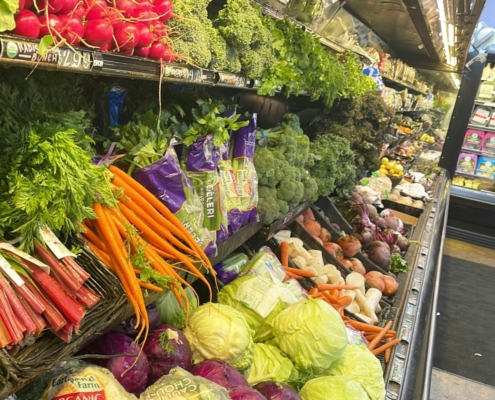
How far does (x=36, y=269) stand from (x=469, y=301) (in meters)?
5.56

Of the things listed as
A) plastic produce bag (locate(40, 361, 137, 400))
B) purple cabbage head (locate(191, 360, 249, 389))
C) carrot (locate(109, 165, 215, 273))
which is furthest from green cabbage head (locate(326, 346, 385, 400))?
plastic produce bag (locate(40, 361, 137, 400))

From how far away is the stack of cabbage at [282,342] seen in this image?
1.95 m

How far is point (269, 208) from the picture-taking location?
8.81ft

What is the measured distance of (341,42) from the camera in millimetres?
4770

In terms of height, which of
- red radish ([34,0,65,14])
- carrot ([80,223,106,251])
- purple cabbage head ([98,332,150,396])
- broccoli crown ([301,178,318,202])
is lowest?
purple cabbage head ([98,332,150,396])

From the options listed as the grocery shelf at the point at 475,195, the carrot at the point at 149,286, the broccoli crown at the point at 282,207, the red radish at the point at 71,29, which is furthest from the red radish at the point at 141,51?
the grocery shelf at the point at 475,195

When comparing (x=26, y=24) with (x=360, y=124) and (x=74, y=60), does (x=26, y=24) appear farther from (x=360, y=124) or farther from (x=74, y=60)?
(x=360, y=124)

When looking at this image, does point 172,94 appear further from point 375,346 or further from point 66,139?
point 375,346

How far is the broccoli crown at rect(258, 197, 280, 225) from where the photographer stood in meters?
2.67

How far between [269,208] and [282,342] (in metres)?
0.76

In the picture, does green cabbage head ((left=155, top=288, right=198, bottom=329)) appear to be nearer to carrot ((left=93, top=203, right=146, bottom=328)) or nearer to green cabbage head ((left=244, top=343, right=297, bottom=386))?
green cabbage head ((left=244, top=343, right=297, bottom=386))

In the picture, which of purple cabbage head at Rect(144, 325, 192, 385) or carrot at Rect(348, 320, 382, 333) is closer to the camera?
purple cabbage head at Rect(144, 325, 192, 385)

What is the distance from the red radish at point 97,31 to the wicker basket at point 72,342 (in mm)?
577

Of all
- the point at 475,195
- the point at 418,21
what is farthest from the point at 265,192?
the point at 475,195
